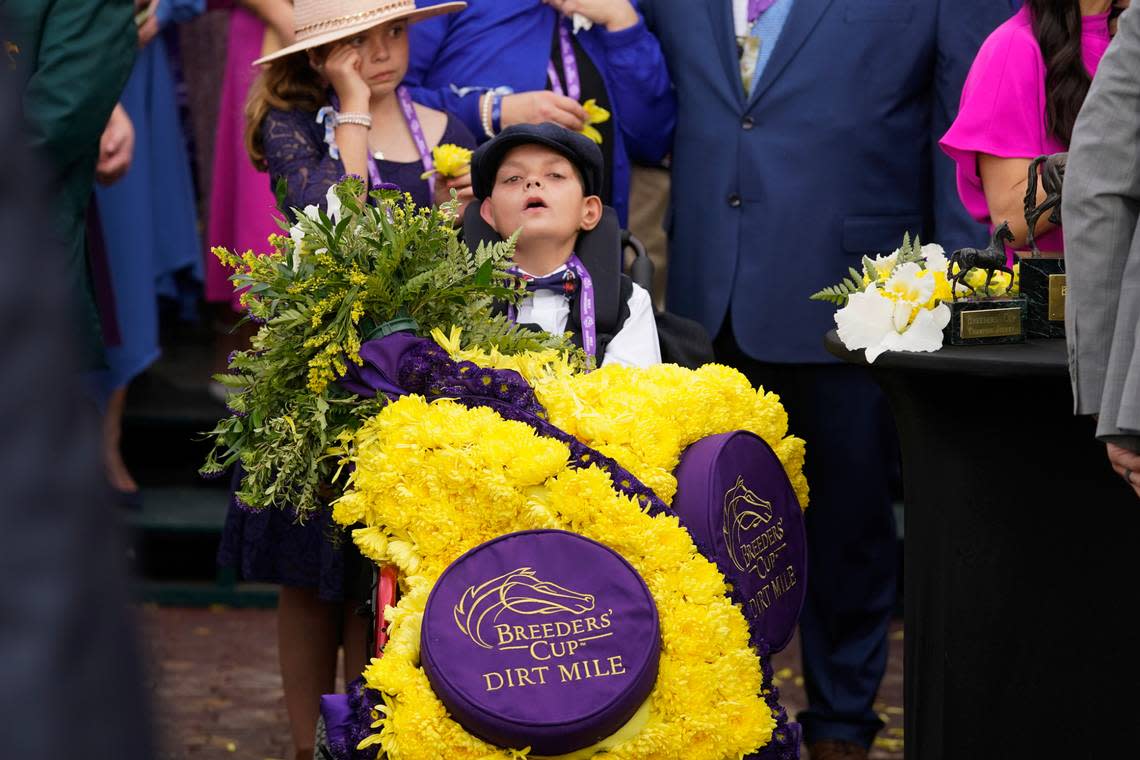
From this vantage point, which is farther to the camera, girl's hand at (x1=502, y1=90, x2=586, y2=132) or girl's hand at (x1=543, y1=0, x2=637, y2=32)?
girl's hand at (x1=543, y1=0, x2=637, y2=32)

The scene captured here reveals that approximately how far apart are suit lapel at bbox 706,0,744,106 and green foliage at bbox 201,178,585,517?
128 cm

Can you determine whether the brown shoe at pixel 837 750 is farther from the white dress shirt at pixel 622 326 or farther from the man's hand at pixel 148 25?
the man's hand at pixel 148 25

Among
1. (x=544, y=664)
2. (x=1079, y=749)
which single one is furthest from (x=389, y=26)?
(x=1079, y=749)

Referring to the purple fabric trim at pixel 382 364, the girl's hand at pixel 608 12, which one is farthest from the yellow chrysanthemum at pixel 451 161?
the purple fabric trim at pixel 382 364

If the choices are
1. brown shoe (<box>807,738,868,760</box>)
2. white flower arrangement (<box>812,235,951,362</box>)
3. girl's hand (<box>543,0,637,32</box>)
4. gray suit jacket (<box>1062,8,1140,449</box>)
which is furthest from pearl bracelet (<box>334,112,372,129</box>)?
brown shoe (<box>807,738,868,760</box>)

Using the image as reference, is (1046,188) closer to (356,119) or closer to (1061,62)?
(1061,62)

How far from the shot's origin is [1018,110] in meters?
3.25

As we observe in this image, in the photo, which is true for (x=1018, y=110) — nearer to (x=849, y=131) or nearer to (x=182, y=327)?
(x=849, y=131)

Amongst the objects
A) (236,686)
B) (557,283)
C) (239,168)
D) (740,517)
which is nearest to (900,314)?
(740,517)

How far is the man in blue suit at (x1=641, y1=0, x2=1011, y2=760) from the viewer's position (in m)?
3.95

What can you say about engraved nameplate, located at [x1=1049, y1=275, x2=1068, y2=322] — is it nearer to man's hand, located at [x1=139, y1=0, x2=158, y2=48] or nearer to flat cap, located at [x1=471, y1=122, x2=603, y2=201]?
flat cap, located at [x1=471, y1=122, x2=603, y2=201]

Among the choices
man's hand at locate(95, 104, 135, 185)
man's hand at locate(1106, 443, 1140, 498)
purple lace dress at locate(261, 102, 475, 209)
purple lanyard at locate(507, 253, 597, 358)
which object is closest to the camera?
man's hand at locate(1106, 443, 1140, 498)

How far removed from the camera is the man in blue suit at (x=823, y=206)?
395cm

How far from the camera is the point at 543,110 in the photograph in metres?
3.91
